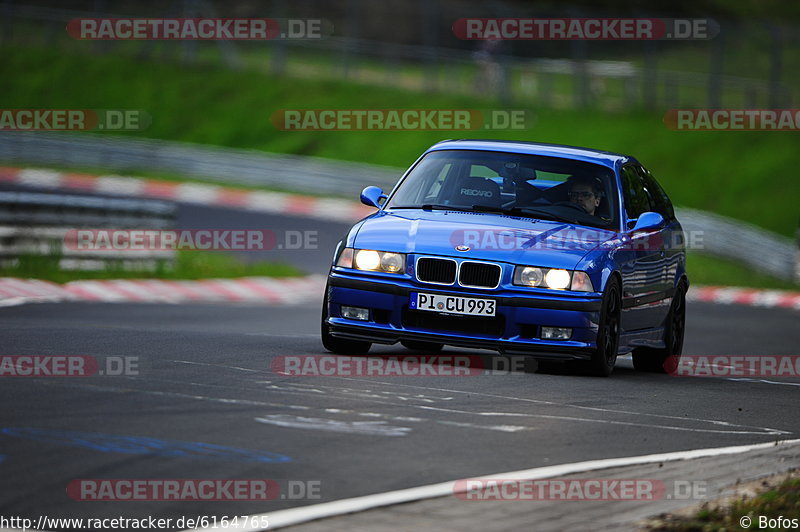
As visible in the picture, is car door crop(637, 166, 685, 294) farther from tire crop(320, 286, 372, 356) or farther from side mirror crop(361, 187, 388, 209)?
tire crop(320, 286, 372, 356)

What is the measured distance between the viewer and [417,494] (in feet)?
20.7

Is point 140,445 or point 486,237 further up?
point 486,237

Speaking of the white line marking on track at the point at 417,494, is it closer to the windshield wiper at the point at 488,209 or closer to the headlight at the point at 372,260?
the headlight at the point at 372,260

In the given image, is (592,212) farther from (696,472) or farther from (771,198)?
(771,198)

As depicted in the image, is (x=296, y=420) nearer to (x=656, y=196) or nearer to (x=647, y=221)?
(x=647, y=221)

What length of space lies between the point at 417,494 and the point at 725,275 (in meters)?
24.9

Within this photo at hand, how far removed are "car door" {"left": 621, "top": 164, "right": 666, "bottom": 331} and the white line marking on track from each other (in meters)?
3.56

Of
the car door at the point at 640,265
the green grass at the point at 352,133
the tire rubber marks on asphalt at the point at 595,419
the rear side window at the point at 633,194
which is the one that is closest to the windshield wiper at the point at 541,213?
the car door at the point at 640,265

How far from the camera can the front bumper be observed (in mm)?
10352

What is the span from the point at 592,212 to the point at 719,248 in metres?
21.5

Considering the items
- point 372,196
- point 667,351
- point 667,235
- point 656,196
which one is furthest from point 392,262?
point 656,196

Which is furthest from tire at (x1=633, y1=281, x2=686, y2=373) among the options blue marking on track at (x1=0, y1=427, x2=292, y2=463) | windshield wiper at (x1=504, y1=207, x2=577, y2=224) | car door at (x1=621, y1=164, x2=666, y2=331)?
blue marking on track at (x1=0, y1=427, x2=292, y2=463)

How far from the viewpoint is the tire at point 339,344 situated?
1088 centimetres

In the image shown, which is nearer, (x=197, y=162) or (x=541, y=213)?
(x=541, y=213)
